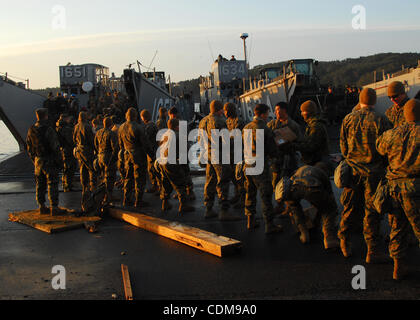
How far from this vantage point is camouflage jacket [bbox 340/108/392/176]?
4332 mm

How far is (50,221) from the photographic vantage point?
6648 mm

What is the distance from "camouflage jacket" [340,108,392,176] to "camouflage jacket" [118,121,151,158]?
4.18m

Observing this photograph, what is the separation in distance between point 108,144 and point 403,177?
6.08 meters

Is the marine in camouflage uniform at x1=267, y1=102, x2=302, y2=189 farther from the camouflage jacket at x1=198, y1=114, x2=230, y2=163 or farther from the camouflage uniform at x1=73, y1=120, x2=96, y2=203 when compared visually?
the camouflage uniform at x1=73, y1=120, x2=96, y2=203

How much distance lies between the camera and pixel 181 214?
7.17 m

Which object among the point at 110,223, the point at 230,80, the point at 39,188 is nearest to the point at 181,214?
the point at 110,223

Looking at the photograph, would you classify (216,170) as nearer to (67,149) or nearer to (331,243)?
(331,243)

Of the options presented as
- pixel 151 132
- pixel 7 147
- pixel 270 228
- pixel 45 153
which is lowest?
pixel 270 228

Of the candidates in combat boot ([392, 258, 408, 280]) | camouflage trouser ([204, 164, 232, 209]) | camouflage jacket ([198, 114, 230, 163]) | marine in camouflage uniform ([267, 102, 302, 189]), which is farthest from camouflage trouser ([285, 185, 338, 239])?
camouflage jacket ([198, 114, 230, 163])

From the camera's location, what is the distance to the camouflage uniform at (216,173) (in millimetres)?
6531

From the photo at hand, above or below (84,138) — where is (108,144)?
below

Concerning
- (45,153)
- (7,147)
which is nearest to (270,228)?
(45,153)

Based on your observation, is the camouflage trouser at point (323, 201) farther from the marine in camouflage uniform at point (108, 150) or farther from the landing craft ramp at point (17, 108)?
the landing craft ramp at point (17, 108)
